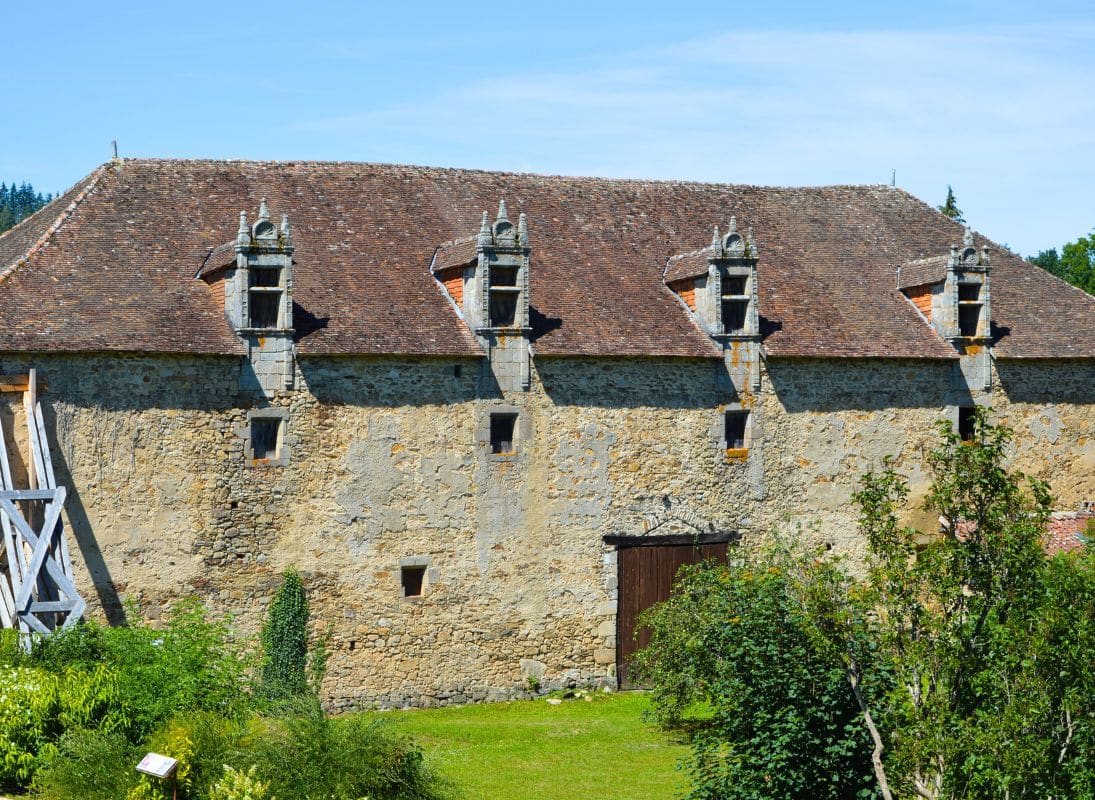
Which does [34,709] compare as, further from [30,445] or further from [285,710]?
[30,445]

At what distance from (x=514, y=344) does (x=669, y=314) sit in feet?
9.87

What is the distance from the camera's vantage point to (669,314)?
24984mm

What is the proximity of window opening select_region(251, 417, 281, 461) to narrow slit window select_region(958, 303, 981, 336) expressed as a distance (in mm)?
11799

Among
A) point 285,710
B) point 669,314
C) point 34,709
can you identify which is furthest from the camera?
point 669,314

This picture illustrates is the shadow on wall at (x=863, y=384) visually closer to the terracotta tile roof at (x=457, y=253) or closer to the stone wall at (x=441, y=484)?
the stone wall at (x=441, y=484)

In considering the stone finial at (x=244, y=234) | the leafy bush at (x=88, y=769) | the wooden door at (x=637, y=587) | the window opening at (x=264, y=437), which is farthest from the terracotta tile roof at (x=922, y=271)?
the leafy bush at (x=88, y=769)

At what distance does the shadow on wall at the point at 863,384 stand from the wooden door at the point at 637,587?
3125 millimetres

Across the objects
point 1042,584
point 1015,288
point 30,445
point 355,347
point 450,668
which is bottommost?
point 450,668

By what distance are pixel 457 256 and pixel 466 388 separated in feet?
6.99

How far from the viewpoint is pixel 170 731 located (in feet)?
50.1

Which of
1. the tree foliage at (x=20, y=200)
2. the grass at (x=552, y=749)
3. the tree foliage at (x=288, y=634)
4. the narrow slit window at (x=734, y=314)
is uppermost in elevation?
the tree foliage at (x=20, y=200)

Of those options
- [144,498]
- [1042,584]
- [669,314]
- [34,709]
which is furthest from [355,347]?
[1042,584]

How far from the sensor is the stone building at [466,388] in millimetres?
21578

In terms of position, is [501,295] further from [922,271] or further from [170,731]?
[170,731]
